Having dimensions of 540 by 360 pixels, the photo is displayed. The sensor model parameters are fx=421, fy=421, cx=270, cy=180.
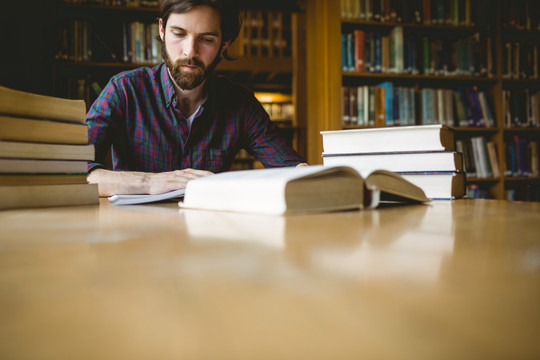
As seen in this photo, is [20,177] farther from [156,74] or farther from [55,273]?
[156,74]

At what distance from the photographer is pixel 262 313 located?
17cm

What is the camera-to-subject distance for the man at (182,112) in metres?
1.53

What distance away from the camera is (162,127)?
5.29 ft

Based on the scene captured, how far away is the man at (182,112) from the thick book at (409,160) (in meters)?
0.72

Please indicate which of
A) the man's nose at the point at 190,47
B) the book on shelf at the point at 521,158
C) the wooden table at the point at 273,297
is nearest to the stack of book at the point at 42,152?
the wooden table at the point at 273,297

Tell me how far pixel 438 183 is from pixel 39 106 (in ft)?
2.64

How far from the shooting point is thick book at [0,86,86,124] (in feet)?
2.43

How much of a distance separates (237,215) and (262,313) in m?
0.40

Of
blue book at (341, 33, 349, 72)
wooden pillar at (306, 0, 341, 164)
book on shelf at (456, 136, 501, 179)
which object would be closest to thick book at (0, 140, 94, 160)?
wooden pillar at (306, 0, 341, 164)

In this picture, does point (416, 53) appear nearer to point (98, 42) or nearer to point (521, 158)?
point (521, 158)

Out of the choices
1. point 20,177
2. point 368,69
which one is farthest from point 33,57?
point 368,69

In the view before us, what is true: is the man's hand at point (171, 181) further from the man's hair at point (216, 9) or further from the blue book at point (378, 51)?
the blue book at point (378, 51)

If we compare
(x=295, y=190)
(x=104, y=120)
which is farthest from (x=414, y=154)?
(x=104, y=120)

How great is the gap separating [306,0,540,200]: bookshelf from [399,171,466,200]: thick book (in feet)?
6.25
